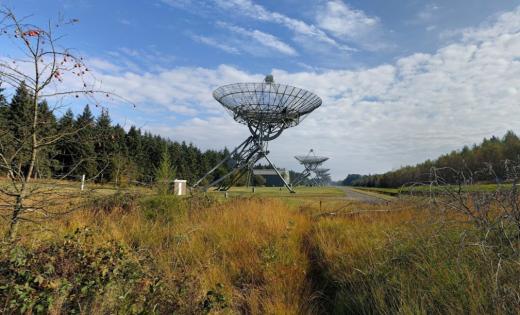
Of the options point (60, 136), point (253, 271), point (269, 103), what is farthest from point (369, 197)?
point (60, 136)

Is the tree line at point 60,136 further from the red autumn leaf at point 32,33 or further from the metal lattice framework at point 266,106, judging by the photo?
the metal lattice framework at point 266,106

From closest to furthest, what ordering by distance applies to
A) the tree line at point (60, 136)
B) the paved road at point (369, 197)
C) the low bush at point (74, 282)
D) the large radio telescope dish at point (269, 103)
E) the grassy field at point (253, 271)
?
the low bush at point (74, 282), the grassy field at point (253, 271), the tree line at point (60, 136), the paved road at point (369, 197), the large radio telescope dish at point (269, 103)

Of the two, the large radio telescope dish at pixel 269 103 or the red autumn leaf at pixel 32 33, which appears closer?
the red autumn leaf at pixel 32 33

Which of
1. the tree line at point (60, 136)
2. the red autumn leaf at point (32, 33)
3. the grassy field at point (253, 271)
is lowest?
the grassy field at point (253, 271)

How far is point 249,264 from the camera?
4.44 metres

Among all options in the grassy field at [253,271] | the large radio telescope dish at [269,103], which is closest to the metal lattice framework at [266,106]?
the large radio telescope dish at [269,103]

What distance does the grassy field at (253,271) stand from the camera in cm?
246

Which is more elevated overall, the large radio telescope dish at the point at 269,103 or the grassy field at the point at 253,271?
the large radio telescope dish at the point at 269,103

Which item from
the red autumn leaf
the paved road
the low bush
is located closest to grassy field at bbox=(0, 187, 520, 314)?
the low bush

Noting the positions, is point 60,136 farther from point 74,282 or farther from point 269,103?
point 269,103

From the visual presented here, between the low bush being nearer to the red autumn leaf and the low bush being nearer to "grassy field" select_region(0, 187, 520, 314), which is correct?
"grassy field" select_region(0, 187, 520, 314)

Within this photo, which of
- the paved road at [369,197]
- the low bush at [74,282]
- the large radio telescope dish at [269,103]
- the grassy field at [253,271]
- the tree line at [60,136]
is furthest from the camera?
the large radio telescope dish at [269,103]

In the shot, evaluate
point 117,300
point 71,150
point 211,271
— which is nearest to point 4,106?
point 71,150

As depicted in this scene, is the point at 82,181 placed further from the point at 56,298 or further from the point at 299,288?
the point at 299,288
